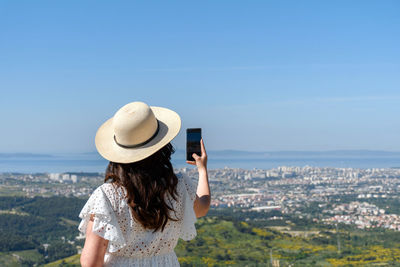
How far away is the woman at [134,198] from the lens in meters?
1.69

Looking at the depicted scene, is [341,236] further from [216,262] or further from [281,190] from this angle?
[281,190]

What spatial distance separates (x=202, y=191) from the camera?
2.03 metres

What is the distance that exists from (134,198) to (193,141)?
46cm

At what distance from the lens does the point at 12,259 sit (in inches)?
864

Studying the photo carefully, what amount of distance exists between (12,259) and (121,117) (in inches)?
875

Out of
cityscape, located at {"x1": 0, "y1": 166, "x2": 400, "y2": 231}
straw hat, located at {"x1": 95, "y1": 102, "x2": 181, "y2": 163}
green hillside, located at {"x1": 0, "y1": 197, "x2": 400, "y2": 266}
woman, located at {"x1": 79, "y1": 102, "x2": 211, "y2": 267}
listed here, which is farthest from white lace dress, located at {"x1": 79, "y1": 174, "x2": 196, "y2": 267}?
cityscape, located at {"x1": 0, "y1": 166, "x2": 400, "y2": 231}

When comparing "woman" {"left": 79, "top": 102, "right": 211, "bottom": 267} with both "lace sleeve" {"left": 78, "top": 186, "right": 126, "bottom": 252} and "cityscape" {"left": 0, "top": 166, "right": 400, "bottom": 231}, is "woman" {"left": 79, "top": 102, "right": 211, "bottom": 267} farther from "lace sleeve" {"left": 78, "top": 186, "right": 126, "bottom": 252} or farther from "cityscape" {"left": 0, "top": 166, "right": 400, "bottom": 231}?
"cityscape" {"left": 0, "top": 166, "right": 400, "bottom": 231}

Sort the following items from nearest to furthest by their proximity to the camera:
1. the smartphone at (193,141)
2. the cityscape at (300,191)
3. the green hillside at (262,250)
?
the smartphone at (193,141) → the green hillside at (262,250) → the cityscape at (300,191)

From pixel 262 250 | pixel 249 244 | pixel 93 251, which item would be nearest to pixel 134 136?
pixel 93 251

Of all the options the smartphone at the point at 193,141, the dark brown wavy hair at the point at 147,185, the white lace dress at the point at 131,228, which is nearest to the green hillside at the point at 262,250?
the smartphone at the point at 193,141

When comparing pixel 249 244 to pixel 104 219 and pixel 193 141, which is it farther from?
pixel 104 219

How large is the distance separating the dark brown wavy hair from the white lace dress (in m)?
0.03

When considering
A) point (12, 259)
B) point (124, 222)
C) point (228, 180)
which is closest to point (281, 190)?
point (228, 180)

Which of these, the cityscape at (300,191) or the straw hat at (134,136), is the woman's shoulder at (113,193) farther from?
the cityscape at (300,191)
